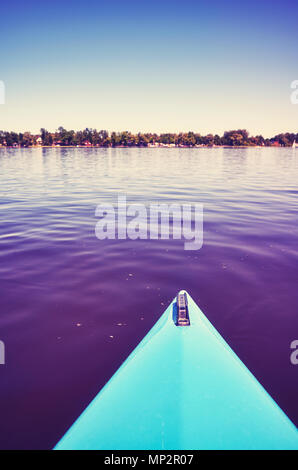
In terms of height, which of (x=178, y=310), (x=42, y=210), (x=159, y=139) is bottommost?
(x=178, y=310)

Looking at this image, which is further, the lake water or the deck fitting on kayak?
the deck fitting on kayak

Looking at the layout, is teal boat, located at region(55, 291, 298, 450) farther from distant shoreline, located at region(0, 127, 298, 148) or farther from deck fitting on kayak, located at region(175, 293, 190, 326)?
distant shoreline, located at region(0, 127, 298, 148)

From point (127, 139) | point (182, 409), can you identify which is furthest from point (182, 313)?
point (127, 139)

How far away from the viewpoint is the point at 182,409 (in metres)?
2.22

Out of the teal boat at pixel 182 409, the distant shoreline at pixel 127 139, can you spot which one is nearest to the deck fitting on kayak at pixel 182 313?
the teal boat at pixel 182 409

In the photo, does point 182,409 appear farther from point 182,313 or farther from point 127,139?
point 127,139

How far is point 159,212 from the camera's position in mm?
10422

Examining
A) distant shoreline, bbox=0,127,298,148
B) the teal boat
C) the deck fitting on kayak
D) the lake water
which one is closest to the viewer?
the teal boat

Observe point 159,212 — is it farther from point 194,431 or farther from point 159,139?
point 159,139

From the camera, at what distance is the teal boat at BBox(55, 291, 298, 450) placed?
2.02m

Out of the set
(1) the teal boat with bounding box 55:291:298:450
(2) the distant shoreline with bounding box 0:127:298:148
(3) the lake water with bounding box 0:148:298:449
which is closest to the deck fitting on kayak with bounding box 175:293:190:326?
(1) the teal boat with bounding box 55:291:298:450

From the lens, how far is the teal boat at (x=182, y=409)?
2016mm
